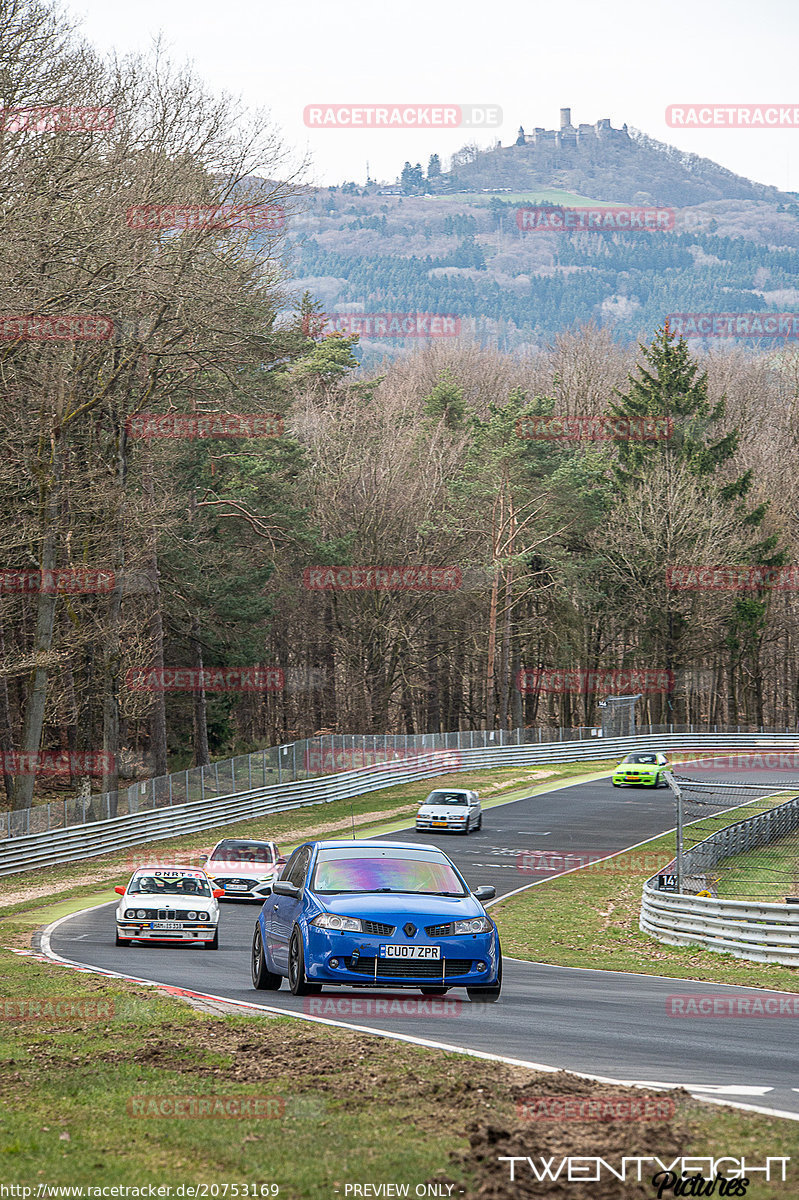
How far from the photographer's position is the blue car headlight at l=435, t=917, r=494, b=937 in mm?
11258

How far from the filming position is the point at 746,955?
19.7 meters

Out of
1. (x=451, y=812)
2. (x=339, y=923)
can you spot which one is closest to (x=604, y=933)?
(x=339, y=923)

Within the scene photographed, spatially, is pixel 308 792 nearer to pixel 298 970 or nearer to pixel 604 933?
pixel 604 933

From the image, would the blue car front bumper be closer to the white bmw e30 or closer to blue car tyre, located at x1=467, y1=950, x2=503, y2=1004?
blue car tyre, located at x1=467, y1=950, x2=503, y2=1004

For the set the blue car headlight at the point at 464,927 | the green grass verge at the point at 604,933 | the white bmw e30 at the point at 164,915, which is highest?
the blue car headlight at the point at 464,927

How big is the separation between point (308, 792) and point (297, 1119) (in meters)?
41.7

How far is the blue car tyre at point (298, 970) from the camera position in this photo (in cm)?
1151

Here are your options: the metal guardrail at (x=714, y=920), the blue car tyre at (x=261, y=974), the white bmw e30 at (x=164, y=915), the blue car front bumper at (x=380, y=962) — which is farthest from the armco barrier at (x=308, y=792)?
the blue car front bumper at (x=380, y=962)

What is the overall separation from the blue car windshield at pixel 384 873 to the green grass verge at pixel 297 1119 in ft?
7.21

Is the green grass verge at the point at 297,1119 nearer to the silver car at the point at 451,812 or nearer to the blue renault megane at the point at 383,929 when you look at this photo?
the blue renault megane at the point at 383,929

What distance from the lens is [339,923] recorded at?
36.8 feet

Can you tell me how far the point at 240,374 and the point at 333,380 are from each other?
119ft

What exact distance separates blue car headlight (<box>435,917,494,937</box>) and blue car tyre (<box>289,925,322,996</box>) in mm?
1226

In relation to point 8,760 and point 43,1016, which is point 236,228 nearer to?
point 8,760
